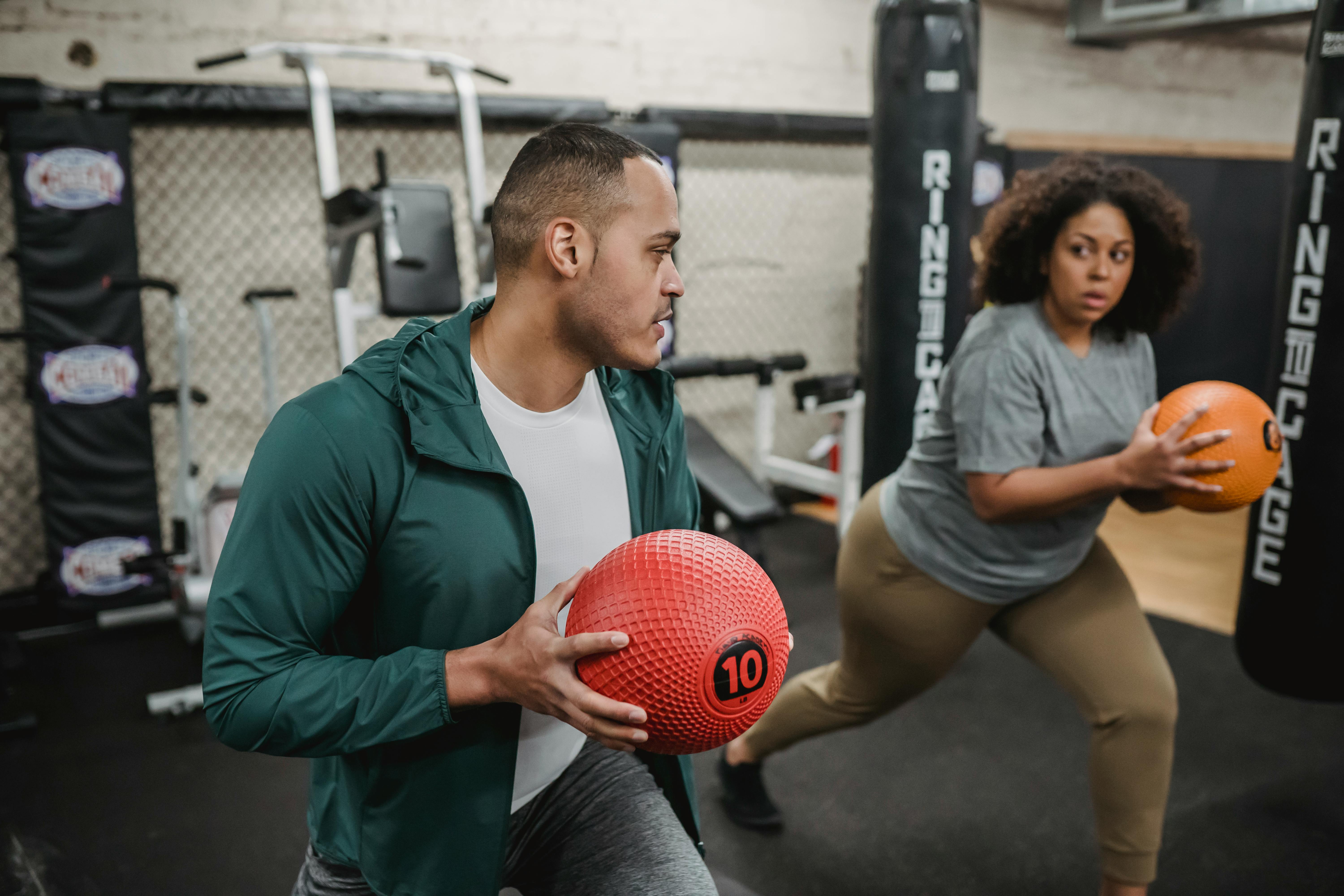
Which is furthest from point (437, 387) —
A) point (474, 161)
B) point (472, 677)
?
point (474, 161)

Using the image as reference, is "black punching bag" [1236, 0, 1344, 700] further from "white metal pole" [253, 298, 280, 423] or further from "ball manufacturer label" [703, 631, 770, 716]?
"white metal pole" [253, 298, 280, 423]

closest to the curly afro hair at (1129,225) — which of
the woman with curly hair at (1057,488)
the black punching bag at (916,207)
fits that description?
the woman with curly hair at (1057,488)

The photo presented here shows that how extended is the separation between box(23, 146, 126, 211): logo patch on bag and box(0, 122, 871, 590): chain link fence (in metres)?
0.22

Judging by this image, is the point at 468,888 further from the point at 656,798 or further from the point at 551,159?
the point at 551,159

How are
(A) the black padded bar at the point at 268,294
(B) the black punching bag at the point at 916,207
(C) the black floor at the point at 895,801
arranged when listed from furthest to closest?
(A) the black padded bar at the point at 268,294 < (B) the black punching bag at the point at 916,207 < (C) the black floor at the point at 895,801

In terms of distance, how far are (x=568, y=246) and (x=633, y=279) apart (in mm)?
88

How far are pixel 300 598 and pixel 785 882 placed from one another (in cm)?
165

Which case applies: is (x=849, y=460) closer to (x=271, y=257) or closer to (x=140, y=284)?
(x=271, y=257)

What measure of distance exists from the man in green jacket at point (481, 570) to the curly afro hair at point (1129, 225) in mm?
1012

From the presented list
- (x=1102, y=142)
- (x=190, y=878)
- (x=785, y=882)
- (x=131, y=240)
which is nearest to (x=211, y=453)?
(x=131, y=240)

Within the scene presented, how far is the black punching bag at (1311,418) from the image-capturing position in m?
2.37

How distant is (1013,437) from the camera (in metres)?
1.79

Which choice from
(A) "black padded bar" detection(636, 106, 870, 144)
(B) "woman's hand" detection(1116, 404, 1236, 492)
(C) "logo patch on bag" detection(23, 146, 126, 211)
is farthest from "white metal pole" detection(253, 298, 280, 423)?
(B) "woman's hand" detection(1116, 404, 1236, 492)

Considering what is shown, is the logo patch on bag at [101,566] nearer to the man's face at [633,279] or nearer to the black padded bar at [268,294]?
the black padded bar at [268,294]
